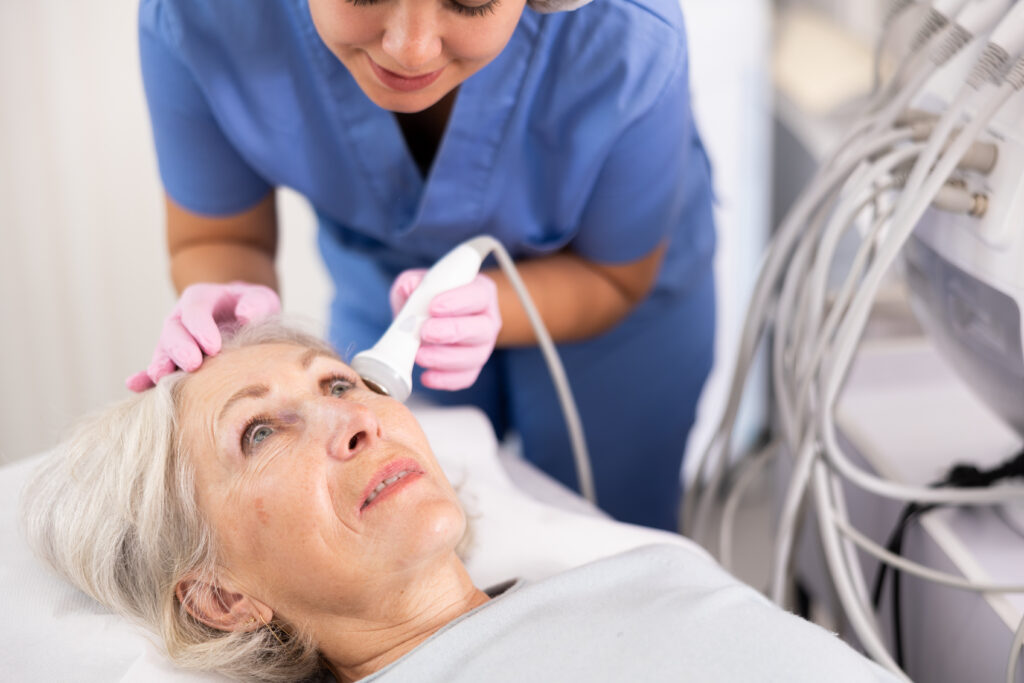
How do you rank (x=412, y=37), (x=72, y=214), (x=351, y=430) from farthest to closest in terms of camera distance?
1. (x=72, y=214)
2. (x=351, y=430)
3. (x=412, y=37)

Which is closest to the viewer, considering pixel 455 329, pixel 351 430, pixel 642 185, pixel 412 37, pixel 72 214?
pixel 412 37

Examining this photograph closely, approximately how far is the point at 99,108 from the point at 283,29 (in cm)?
71

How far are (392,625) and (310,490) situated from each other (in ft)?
0.55

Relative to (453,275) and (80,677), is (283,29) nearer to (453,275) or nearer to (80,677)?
(453,275)

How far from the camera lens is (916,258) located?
1111mm

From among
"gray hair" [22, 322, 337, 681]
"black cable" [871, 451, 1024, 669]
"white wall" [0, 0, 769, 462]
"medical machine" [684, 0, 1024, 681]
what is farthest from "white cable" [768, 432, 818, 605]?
"white wall" [0, 0, 769, 462]

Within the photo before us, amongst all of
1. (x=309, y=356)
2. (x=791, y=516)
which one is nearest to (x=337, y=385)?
(x=309, y=356)

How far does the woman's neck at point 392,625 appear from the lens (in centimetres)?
90

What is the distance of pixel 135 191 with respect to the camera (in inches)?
→ 64.1

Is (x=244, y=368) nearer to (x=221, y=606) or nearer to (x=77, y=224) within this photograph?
(x=221, y=606)

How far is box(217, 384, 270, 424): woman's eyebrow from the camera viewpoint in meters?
0.90

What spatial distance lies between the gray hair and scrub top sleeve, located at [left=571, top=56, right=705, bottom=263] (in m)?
0.51

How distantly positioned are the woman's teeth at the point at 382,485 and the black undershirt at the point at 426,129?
1.28 feet

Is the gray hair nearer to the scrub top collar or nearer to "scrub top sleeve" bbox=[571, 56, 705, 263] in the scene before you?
the scrub top collar
